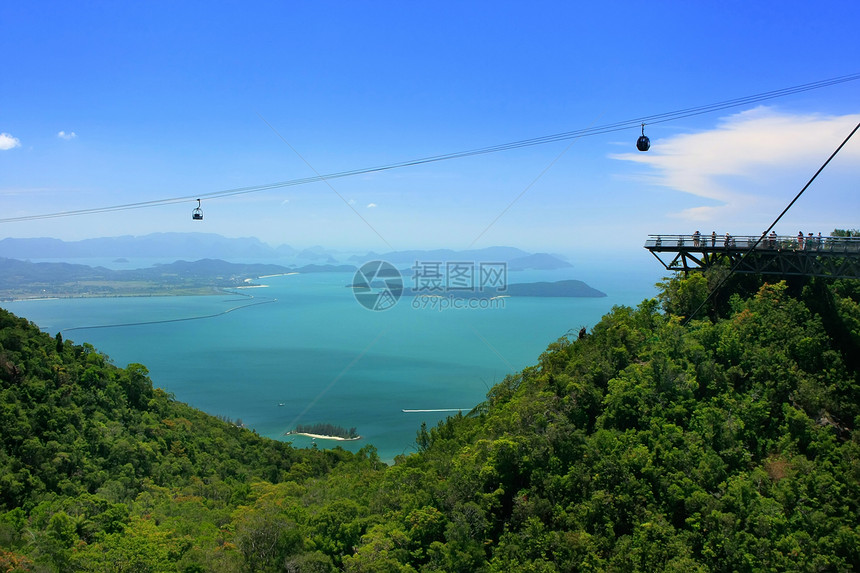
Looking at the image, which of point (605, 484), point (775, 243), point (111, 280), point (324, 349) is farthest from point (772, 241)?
point (111, 280)

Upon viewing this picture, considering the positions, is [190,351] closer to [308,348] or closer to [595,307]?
[308,348]

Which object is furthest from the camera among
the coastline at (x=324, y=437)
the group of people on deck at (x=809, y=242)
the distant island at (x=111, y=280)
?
the distant island at (x=111, y=280)

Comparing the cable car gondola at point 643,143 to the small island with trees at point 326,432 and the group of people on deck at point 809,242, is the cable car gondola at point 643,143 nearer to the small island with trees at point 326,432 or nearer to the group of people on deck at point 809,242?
the group of people on deck at point 809,242

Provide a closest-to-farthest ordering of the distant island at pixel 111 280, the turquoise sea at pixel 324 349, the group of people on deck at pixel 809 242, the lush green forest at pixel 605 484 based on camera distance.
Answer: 1. the lush green forest at pixel 605 484
2. the group of people on deck at pixel 809 242
3. the turquoise sea at pixel 324 349
4. the distant island at pixel 111 280

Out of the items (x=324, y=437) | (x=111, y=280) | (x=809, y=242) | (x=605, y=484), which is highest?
(x=809, y=242)

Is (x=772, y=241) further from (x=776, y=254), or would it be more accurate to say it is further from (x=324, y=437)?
(x=324, y=437)

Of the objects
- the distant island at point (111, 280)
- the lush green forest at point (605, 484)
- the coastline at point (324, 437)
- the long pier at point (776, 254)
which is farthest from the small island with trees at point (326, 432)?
the distant island at point (111, 280)
